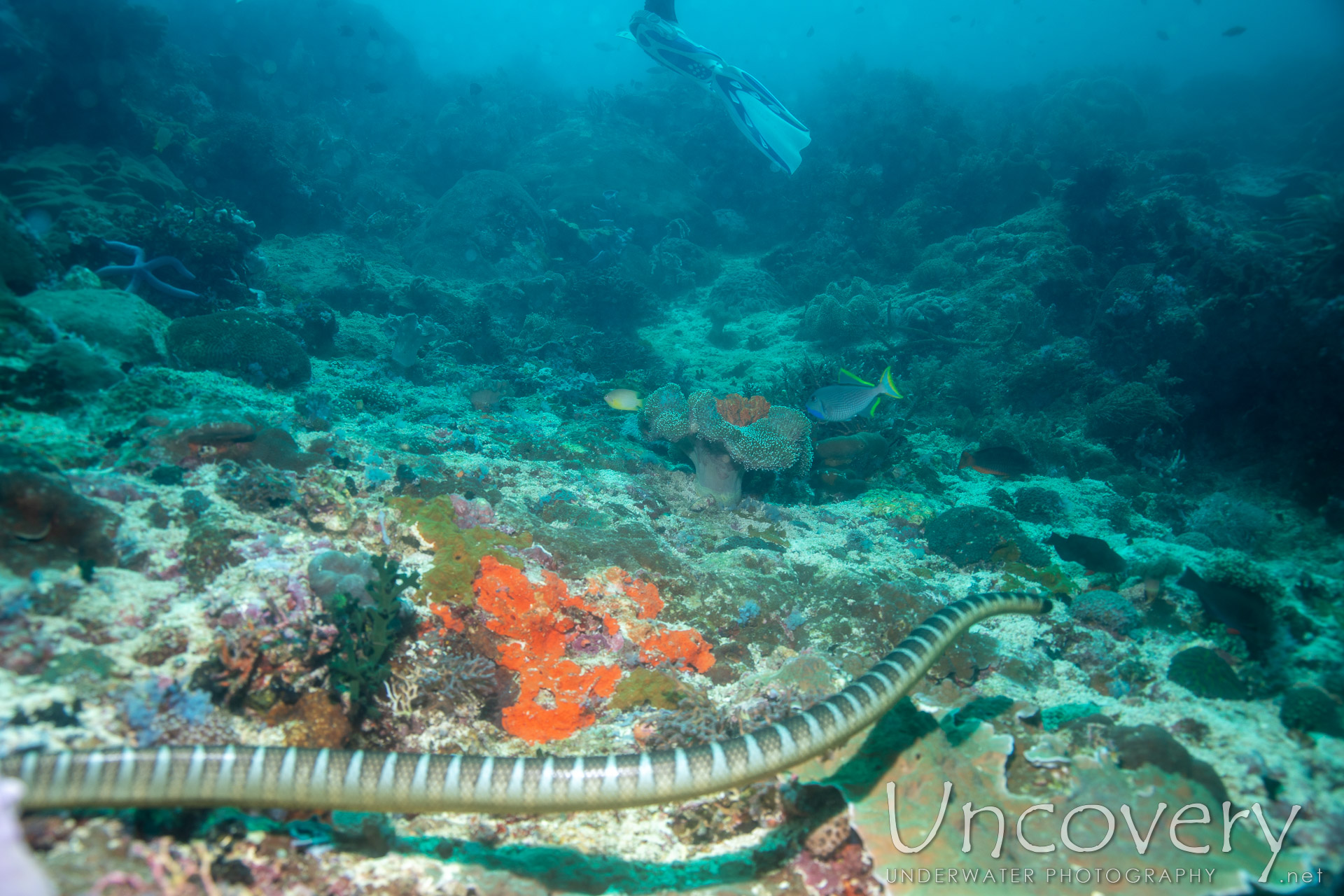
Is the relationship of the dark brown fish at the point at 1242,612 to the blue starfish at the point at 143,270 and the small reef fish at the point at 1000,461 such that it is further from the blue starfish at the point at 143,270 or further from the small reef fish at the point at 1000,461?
the blue starfish at the point at 143,270

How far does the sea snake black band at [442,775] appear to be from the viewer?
222 centimetres

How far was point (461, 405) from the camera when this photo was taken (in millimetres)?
9188

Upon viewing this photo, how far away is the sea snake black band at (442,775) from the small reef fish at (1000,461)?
5403 millimetres

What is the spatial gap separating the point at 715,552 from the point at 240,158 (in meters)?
18.2

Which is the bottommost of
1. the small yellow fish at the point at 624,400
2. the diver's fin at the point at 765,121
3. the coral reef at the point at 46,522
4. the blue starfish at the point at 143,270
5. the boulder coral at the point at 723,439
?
the coral reef at the point at 46,522

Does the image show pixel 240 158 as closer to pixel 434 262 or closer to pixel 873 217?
pixel 434 262

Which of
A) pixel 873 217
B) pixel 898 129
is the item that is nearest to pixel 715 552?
pixel 873 217

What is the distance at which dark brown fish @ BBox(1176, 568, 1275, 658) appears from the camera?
389 cm

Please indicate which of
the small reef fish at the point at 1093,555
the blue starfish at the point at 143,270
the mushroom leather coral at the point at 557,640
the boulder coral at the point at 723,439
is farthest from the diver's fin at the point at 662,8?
the mushroom leather coral at the point at 557,640

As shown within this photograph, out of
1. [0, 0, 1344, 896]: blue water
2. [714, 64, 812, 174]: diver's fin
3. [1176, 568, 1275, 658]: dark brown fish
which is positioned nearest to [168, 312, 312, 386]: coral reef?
[0, 0, 1344, 896]: blue water

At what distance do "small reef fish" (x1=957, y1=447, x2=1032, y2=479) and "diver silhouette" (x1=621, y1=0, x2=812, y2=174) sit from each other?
7234mm

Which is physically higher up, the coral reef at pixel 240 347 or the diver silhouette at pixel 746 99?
the diver silhouette at pixel 746 99

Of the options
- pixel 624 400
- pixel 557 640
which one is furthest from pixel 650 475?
pixel 557 640

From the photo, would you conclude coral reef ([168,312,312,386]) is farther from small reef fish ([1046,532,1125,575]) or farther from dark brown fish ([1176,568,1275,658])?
dark brown fish ([1176,568,1275,658])
